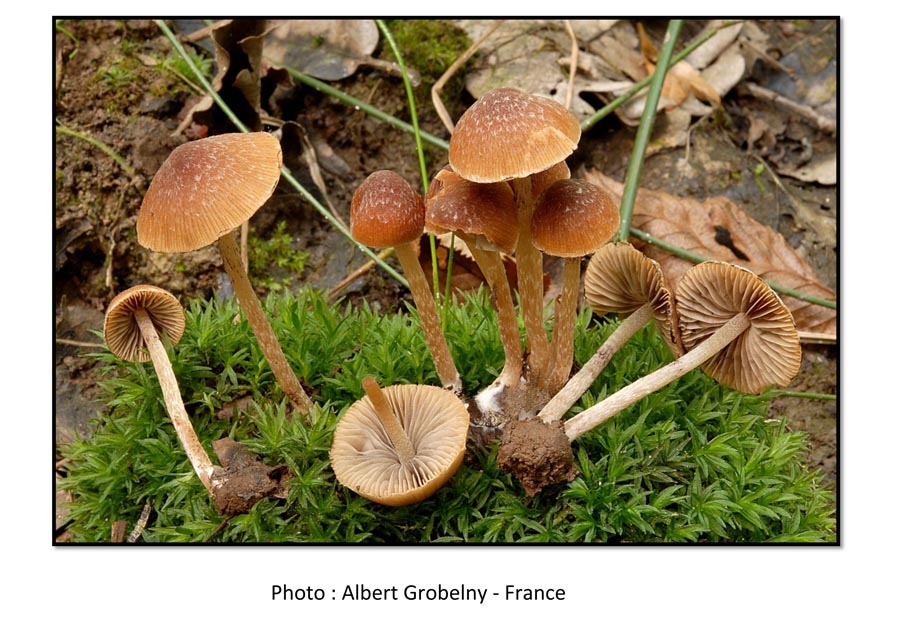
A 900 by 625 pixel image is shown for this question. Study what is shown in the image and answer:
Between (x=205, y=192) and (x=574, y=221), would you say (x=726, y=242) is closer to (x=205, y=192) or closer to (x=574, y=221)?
(x=574, y=221)

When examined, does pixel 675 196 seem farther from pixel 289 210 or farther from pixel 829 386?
pixel 289 210

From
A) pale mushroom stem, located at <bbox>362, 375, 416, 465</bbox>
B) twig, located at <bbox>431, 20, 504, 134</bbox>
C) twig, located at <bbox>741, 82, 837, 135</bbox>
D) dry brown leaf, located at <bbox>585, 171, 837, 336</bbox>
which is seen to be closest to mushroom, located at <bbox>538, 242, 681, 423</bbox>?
pale mushroom stem, located at <bbox>362, 375, 416, 465</bbox>

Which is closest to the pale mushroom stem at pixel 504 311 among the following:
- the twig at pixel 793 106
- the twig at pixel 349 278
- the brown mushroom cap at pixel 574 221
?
the brown mushroom cap at pixel 574 221

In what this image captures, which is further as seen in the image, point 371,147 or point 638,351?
point 371,147

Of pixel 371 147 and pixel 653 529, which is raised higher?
pixel 371 147
